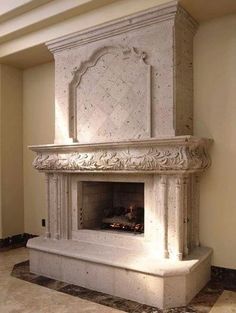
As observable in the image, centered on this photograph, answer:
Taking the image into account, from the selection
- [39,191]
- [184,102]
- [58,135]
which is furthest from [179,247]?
[39,191]

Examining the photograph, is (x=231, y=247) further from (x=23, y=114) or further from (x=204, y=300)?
(x=23, y=114)

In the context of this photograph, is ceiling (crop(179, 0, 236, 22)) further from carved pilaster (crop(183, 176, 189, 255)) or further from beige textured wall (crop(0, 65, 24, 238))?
beige textured wall (crop(0, 65, 24, 238))

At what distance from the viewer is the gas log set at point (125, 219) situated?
325cm

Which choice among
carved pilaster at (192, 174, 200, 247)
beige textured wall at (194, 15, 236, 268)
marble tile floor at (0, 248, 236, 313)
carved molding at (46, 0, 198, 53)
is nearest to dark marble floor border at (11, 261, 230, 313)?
marble tile floor at (0, 248, 236, 313)

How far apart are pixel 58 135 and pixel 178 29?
5.37 ft

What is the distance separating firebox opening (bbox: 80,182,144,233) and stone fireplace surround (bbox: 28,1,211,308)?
0.55 ft

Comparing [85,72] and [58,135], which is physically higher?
[85,72]

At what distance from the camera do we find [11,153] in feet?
14.2

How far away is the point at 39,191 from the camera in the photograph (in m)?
4.31

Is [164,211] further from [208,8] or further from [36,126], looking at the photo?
[36,126]

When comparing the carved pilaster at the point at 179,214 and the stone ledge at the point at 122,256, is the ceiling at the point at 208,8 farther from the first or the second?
the stone ledge at the point at 122,256

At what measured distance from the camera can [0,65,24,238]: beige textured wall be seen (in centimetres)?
421

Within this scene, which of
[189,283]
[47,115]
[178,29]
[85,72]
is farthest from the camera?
[47,115]

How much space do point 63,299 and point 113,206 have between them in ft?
4.76
